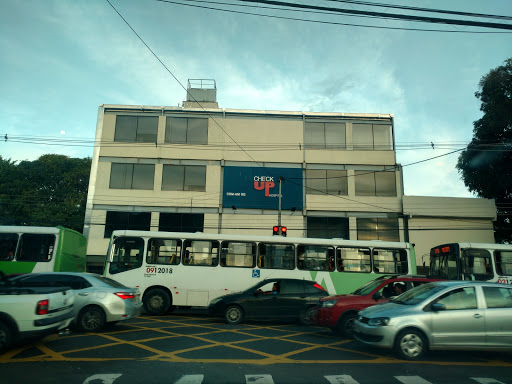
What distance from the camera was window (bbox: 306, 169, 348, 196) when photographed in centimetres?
3153

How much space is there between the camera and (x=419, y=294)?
8086 millimetres

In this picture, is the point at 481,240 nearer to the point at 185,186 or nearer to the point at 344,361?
the point at 185,186

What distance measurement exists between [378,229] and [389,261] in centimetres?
1629

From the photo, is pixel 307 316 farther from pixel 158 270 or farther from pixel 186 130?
pixel 186 130

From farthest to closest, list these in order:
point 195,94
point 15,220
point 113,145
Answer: point 15,220 < point 195,94 < point 113,145

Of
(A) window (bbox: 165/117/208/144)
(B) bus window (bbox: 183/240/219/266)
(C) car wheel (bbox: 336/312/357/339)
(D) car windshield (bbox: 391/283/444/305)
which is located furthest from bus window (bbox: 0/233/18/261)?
(A) window (bbox: 165/117/208/144)

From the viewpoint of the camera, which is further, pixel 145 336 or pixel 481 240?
pixel 481 240

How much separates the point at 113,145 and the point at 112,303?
79.8 feet

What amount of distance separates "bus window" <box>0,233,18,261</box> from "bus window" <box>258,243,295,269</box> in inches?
379

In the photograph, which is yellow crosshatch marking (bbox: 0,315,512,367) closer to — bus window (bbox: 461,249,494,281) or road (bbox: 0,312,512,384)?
road (bbox: 0,312,512,384)

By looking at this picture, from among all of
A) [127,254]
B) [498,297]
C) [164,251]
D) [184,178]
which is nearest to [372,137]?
[184,178]

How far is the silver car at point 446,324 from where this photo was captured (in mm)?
7207

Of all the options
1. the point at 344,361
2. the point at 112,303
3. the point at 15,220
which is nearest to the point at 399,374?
the point at 344,361

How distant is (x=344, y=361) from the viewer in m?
7.10
